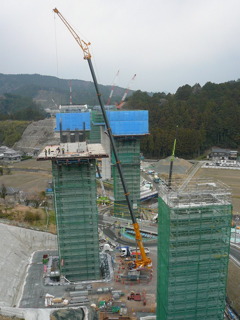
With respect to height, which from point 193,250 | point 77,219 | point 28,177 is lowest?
point 28,177

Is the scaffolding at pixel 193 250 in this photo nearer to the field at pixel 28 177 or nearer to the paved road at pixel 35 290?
the paved road at pixel 35 290

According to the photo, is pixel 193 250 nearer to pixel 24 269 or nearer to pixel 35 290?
pixel 35 290

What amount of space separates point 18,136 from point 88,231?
12315 centimetres

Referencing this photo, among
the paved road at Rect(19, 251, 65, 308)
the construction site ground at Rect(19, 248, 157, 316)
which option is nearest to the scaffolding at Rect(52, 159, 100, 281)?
the construction site ground at Rect(19, 248, 157, 316)

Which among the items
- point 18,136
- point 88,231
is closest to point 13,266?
point 88,231

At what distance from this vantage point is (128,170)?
6656 cm

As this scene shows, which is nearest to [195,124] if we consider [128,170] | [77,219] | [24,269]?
[128,170]

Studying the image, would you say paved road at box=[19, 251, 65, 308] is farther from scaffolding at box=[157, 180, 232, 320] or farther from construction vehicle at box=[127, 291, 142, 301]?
scaffolding at box=[157, 180, 232, 320]

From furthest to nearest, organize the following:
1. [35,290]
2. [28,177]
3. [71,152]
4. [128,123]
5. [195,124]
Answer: [195,124], [28,177], [128,123], [35,290], [71,152]

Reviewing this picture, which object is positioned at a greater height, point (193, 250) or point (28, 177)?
point (193, 250)

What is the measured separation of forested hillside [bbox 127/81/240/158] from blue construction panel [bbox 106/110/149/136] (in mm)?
59661

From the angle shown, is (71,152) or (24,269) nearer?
(71,152)

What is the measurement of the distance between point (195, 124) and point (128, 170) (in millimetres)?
73176

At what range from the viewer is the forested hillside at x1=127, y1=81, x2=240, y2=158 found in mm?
121625
